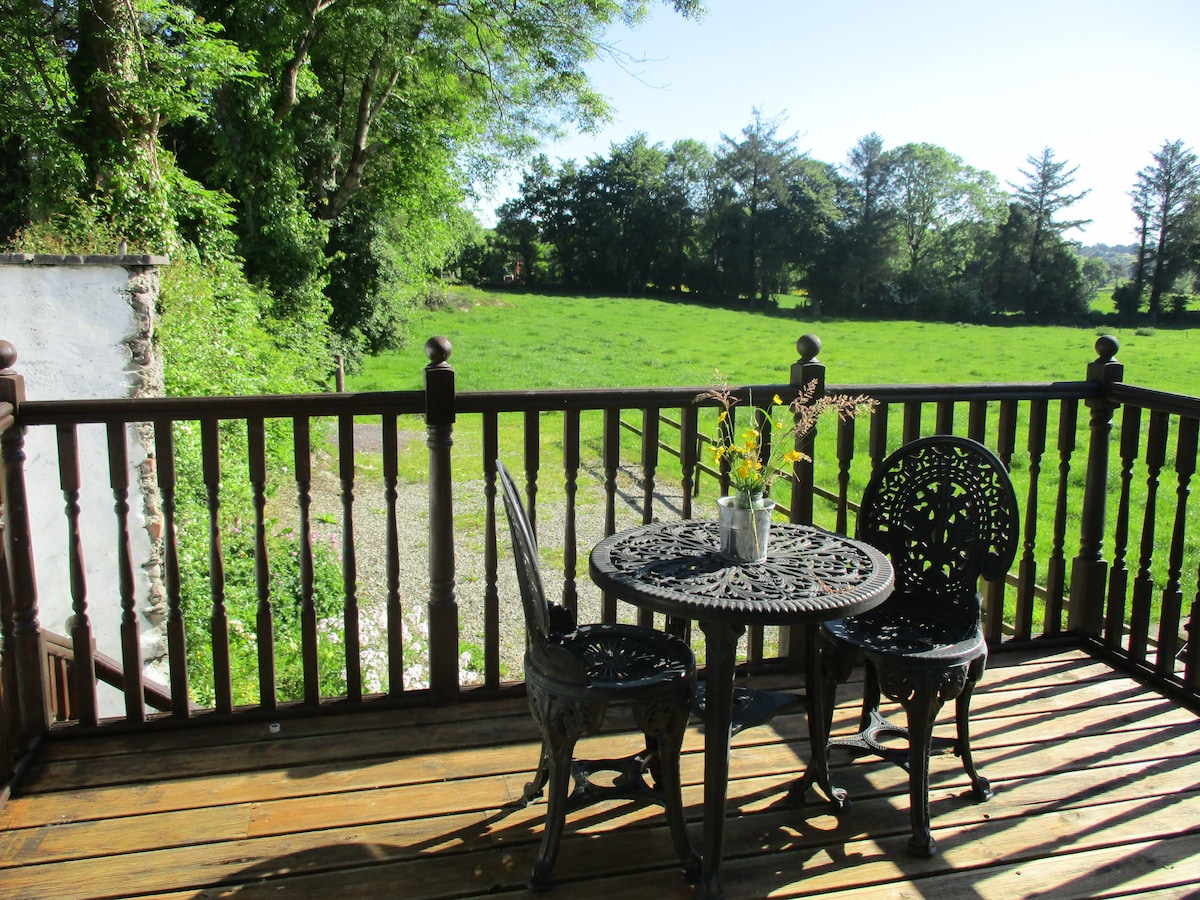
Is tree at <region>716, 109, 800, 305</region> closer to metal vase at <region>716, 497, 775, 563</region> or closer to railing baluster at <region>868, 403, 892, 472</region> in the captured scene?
railing baluster at <region>868, 403, 892, 472</region>

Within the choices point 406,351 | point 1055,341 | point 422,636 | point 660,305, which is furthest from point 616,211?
point 422,636

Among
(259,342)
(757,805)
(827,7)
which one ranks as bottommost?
(757,805)

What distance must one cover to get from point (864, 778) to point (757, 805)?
344 mm

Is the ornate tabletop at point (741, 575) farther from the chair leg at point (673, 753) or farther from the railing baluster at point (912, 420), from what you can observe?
the railing baluster at point (912, 420)

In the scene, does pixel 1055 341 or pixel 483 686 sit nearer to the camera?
pixel 483 686

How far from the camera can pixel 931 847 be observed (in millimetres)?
2180

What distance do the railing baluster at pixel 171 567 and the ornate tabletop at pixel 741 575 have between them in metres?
1.24

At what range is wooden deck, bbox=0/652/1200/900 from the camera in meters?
2.06

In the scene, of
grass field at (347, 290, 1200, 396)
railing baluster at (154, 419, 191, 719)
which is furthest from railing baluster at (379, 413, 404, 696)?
grass field at (347, 290, 1200, 396)

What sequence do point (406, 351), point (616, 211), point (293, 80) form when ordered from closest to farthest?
point (293, 80), point (406, 351), point (616, 211)

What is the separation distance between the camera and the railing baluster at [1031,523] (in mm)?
3258

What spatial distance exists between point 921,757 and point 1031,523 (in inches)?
59.3

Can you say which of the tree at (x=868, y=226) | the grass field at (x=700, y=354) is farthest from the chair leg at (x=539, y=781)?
the tree at (x=868, y=226)

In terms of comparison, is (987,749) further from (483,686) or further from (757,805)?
(483,686)
